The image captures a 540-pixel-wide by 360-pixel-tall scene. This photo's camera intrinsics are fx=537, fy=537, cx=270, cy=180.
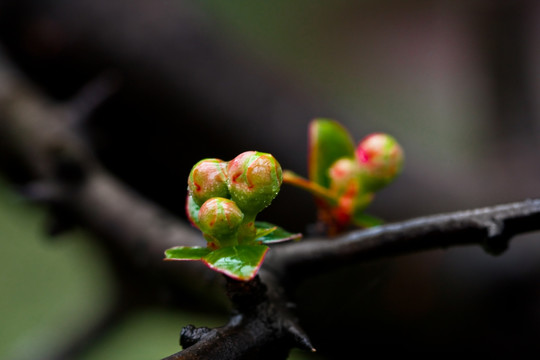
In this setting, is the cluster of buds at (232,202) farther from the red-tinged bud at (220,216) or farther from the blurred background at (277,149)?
the blurred background at (277,149)

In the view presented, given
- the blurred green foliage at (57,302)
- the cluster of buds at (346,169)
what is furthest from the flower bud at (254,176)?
the blurred green foliage at (57,302)

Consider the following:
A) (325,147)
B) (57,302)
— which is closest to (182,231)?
(325,147)

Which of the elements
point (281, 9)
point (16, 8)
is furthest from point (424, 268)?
point (281, 9)

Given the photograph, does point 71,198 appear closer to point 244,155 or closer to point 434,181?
point 244,155

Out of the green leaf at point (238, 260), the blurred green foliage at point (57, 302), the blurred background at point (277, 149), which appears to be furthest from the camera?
the blurred green foliage at point (57, 302)

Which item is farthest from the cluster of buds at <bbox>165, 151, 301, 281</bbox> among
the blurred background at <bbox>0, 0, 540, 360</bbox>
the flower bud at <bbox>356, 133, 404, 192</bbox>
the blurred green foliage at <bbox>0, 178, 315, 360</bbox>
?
the blurred green foliage at <bbox>0, 178, 315, 360</bbox>

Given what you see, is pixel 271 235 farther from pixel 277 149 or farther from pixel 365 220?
pixel 277 149

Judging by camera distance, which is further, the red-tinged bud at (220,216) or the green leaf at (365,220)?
the green leaf at (365,220)
